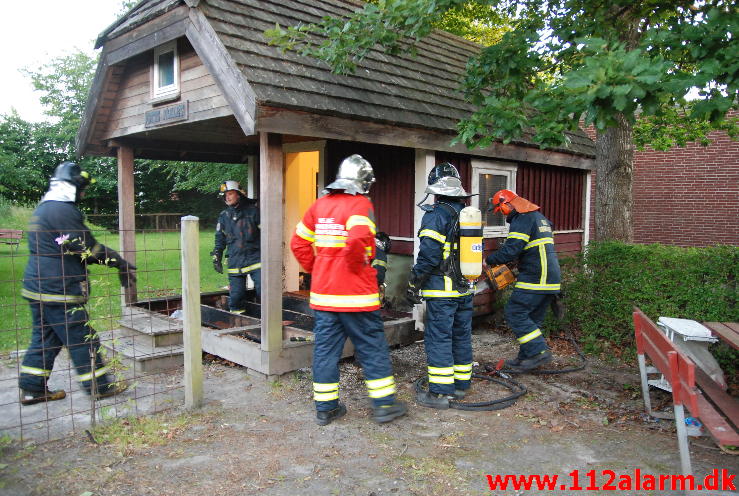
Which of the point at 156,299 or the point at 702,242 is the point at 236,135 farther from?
the point at 702,242

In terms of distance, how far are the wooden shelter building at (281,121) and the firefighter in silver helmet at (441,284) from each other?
1391 mm

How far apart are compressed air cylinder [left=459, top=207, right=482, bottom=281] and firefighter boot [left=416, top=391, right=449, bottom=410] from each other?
3.63 ft

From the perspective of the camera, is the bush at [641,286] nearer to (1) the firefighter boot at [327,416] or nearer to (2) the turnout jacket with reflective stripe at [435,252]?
(2) the turnout jacket with reflective stripe at [435,252]

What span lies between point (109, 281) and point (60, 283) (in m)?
0.86

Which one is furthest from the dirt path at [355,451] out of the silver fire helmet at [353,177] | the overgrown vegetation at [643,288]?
the silver fire helmet at [353,177]

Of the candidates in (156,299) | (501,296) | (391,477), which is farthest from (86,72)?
(391,477)

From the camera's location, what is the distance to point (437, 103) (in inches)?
281

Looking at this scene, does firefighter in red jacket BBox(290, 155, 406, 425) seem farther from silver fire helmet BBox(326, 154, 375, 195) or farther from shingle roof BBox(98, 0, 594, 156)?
shingle roof BBox(98, 0, 594, 156)

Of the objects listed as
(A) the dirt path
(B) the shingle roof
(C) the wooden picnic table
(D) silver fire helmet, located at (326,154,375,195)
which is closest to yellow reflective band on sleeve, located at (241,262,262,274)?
(A) the dirt path

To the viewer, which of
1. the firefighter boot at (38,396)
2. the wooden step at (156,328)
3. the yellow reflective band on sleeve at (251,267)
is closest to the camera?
the firefighter boot at (38,396)

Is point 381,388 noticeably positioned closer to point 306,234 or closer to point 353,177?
point 306,234

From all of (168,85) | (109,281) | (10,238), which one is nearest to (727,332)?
(109,281)

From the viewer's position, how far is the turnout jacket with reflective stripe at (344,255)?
4.44 m

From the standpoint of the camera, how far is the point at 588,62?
145 inches
